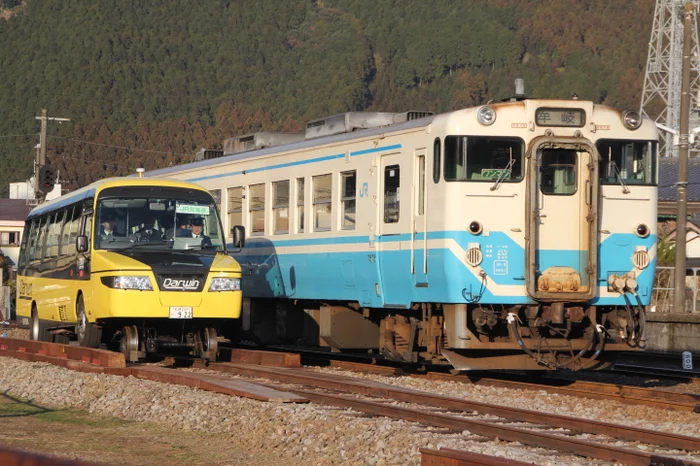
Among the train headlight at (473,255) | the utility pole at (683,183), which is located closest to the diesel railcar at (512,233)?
the train headlight at (473,255)

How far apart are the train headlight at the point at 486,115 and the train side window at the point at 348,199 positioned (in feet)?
8.58

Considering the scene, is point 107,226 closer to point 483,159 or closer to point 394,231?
point 394,231

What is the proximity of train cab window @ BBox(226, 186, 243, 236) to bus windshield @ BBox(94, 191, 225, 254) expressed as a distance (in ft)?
9.34

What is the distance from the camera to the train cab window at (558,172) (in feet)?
49.0

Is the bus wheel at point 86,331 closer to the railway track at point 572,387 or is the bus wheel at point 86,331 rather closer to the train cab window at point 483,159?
the railway track at point 572,387

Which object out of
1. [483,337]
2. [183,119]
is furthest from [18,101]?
[483,337]

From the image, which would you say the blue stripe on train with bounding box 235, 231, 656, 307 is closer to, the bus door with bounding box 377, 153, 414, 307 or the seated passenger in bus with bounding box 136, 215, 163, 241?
the bus door with bounding box 377, 153, 414, 307

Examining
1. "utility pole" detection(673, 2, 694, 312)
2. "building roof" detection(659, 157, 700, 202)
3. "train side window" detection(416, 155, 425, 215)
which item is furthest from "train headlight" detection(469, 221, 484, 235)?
"building roof" detection(659, 157, 700, 202)

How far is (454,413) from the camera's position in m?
12.3

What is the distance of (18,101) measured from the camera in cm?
12619

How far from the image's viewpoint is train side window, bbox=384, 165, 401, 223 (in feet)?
51.9

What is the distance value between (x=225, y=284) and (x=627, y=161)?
536 cm

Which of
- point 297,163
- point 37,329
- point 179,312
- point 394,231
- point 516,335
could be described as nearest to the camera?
point 516,335

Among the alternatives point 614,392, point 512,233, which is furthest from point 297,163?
point 614,392
